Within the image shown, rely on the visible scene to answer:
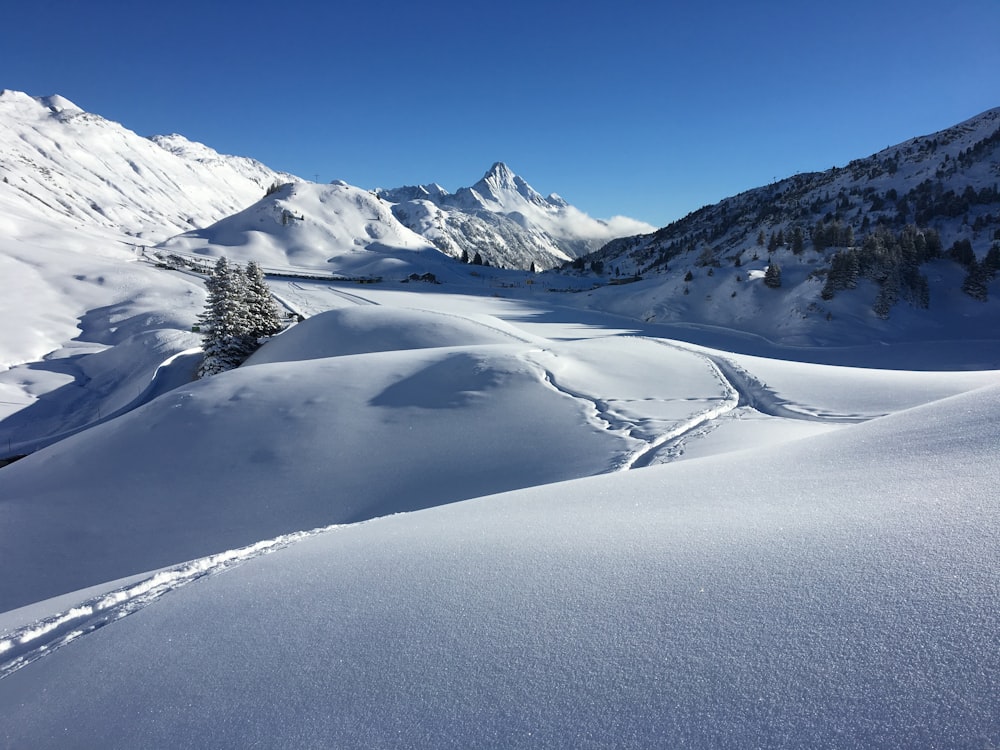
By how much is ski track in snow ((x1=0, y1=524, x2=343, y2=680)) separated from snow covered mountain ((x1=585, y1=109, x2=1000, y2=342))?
33.9 metres

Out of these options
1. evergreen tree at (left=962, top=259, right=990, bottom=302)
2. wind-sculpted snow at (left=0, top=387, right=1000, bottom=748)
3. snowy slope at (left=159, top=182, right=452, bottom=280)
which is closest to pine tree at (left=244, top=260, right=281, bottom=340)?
wind-sculpted snow at (left=0, top=387, right=1000, bottom=748)

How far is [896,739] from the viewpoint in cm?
153

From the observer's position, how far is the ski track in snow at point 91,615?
4.00m

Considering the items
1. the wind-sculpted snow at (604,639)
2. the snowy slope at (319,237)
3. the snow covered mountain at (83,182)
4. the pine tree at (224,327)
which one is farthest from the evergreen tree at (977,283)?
the snow covered mountain at (83,182)

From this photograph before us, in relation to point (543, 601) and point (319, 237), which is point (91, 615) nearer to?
point (543, 601)

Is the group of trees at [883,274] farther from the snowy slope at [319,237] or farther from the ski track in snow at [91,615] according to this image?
the snowy slope at [319,237]

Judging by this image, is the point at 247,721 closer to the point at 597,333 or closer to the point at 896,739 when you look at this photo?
the point at 896,739

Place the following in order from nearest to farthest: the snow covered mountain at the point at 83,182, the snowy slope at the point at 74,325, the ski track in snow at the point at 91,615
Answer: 1. the ski track in snow at the point at 91,615
2. the snowy slope at the point at 74,325
3. the snow covered mountain at the point at 83,182

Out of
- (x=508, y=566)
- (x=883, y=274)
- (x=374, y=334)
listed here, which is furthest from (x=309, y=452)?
(x=883, y=274)

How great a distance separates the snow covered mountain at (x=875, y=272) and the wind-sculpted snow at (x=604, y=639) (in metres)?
32.0

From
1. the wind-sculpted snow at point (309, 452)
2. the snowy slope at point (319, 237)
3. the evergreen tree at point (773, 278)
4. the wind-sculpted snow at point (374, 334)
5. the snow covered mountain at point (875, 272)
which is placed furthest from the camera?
the snowy slope at point (319, 237)

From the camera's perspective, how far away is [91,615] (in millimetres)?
4441

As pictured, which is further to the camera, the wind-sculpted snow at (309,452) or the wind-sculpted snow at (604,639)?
the wind-sculpted snow at (309,452)

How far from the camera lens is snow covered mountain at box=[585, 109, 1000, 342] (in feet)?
102
